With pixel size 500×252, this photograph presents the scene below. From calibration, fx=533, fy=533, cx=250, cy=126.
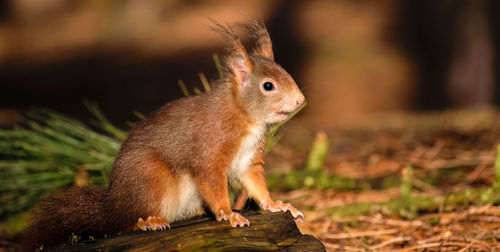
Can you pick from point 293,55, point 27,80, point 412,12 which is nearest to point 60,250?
point 27,80

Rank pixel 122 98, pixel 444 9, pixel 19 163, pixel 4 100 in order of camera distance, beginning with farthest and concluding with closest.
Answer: pixel 122 98, pixel 4 100, pixel 444 9, pixel 19 163

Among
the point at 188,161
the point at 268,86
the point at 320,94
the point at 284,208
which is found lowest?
the point at 284,208

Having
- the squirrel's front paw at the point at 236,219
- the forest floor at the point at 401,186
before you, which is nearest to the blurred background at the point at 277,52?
the forest floor at the point at 401,186

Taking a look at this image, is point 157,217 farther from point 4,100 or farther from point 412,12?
point 412,12

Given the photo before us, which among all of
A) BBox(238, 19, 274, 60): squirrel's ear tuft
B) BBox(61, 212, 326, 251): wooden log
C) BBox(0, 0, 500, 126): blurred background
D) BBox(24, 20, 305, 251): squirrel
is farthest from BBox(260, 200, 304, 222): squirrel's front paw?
BBox(0, 0, 500, 126): blurred background

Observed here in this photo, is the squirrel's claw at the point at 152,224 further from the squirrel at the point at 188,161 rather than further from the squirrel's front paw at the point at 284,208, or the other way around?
the squirrel's front paw at the point at 284,208

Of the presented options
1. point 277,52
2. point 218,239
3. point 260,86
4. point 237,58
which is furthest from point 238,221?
point 277,52

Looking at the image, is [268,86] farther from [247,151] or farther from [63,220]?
[63,220]
